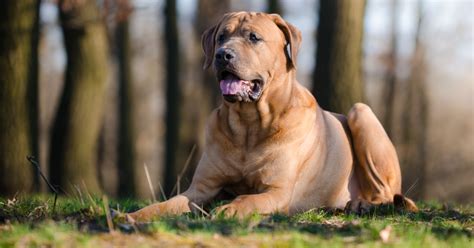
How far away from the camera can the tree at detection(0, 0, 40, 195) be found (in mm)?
9289

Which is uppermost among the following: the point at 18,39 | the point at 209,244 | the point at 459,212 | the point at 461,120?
the point at 18,39

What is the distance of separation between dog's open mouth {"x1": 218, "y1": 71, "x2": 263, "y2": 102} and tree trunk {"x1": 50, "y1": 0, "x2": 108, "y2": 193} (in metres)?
6.56

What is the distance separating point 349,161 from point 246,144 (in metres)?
1.32

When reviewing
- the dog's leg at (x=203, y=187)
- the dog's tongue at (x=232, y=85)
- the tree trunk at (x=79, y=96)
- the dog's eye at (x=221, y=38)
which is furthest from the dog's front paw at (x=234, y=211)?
the tree trunk at (x=79, y=96)

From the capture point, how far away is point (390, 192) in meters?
7.23

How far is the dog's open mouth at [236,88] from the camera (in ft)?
20.0

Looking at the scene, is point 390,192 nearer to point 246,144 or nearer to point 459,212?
point 459,212

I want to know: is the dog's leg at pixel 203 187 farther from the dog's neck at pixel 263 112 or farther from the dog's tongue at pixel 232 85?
the dog's tongue at pixel 232 85

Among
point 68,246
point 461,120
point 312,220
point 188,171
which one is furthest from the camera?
point 461,120

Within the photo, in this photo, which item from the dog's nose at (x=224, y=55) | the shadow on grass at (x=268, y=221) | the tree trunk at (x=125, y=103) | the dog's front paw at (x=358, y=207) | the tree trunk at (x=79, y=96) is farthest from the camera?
the tree trunk at (x=125, y=103)

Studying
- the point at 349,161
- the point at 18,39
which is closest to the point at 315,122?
the point at 349,161

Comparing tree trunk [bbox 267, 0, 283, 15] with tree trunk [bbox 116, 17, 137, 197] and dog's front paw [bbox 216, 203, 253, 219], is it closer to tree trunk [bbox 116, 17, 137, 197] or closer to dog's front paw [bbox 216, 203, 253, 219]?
tree trunk [bbox 116, 17, 137, 197]

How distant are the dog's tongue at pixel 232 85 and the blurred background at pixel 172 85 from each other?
1200mm

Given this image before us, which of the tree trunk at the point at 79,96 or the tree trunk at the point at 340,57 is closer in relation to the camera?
the tree trunk at the point at 340,57
